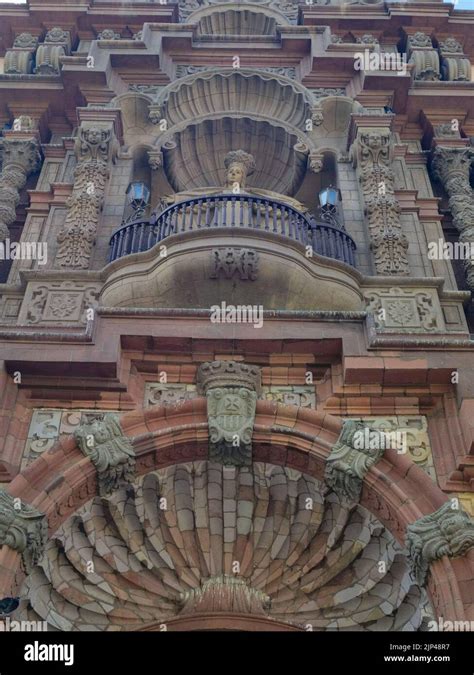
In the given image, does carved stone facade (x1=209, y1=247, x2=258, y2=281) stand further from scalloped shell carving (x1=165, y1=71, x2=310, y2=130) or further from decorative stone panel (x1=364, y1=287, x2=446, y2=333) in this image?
scalloped shell carving (x1=165, y1=71, x2=310, y2=130)

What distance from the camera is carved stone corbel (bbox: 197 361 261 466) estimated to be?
10000 mm

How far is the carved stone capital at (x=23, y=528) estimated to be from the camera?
28.6 ft

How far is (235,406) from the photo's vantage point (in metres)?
10.2

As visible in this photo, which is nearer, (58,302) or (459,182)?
Answer: (58,302)

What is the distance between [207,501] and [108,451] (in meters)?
2.05

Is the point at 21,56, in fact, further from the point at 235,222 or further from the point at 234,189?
the point at 235,222

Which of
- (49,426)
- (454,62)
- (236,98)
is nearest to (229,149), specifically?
(236,98)

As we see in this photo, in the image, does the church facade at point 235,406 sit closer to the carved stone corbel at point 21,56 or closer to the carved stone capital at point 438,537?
the carved stone capital at point 438,537

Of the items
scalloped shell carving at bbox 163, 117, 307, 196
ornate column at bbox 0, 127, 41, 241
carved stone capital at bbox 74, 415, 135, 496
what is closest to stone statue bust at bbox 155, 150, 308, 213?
scalloped shell carving at bbox 163, 117, 307, 196

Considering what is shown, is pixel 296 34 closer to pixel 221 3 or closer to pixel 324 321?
pixel 221 3

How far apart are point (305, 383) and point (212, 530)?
8.34 feet

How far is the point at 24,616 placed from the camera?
963 cm

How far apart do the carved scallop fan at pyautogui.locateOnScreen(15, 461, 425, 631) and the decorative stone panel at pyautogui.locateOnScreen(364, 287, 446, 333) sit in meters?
2.67

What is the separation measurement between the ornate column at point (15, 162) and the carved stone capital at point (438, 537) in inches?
372
